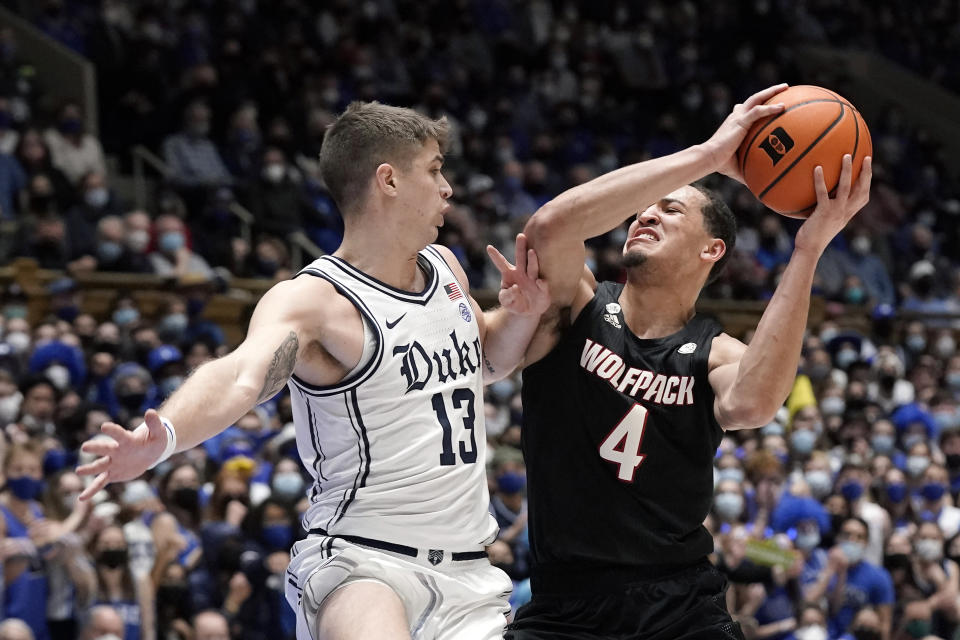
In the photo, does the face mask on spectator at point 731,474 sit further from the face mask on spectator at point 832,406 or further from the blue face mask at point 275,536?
the blue face mask at point 275,536

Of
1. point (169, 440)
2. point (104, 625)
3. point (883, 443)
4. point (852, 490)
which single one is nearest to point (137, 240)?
point (104, 625)

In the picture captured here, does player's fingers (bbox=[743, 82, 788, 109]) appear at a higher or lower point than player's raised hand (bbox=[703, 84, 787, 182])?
higher

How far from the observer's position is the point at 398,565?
12.7ft

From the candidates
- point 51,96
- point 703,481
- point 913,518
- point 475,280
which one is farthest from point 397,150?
point 51,96

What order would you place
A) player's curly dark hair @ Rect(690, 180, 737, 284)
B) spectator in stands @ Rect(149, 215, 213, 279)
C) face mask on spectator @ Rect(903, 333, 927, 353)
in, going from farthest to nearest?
face mask on spectator @ Rect(903, 333, 927, 353) → spectator in stands @ Rect(149, 215, 213, 279) → player's curly dark hair @ Rect(690, 180, 737, 284)

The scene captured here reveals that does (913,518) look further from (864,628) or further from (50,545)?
(50,545)

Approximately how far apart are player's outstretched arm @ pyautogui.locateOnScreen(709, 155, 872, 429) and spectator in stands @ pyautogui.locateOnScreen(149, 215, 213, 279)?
7959 millimetres

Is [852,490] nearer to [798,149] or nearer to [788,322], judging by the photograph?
[788,322]

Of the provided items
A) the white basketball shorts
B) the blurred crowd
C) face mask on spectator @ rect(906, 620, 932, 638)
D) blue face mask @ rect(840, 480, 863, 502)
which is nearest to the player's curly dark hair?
the white basketball shorts

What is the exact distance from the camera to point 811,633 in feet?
30.3

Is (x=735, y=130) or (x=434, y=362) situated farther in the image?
(x=735, y=130)

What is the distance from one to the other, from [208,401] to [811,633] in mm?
6886

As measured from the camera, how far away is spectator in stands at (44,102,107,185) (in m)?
12.6

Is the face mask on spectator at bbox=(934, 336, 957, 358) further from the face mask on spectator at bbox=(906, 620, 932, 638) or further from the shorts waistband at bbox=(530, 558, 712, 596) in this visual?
the shorts waistband at bbox=(530, 558, 712, 596)
